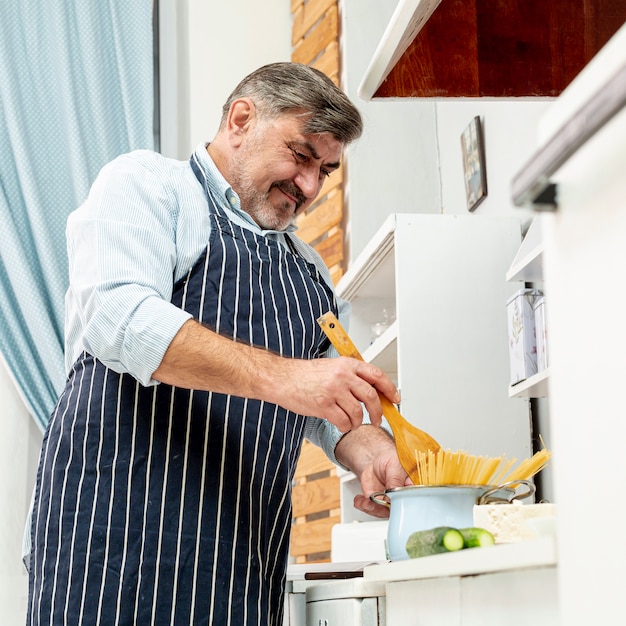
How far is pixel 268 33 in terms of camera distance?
3.90 m

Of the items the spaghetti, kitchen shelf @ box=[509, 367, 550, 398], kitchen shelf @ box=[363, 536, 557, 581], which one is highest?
kitchen shelf @ box=[509, 367, 550, 398]

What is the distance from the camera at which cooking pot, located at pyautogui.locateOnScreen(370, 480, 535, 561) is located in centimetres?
109

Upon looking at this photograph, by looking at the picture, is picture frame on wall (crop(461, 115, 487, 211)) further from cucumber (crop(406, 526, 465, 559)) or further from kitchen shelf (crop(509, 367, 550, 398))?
cucumber (crop(406, 526, 465, 559))

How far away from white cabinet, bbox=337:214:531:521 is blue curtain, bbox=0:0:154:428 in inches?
55.8

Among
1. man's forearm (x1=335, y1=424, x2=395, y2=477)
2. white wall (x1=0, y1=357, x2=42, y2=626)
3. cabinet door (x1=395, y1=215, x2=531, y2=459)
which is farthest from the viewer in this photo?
white wall (x1=0, y1=357, x2=42, y2=626)

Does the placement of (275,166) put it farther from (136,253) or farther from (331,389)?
(331,389)

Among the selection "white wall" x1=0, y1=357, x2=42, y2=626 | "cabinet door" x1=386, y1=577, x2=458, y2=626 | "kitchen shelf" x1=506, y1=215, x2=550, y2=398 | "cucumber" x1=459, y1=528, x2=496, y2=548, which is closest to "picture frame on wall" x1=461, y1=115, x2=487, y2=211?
"kitchen shelf" x1=506, y1=215, x2=550, y2=398

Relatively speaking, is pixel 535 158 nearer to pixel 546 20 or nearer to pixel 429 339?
pixel 546 20

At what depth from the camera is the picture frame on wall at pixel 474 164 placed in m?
2.75

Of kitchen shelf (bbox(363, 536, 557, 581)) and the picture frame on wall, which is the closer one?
kitchen shelf (bbox(363, 536, 557, 581))

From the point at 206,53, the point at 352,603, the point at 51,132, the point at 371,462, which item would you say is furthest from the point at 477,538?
the point at 206,53

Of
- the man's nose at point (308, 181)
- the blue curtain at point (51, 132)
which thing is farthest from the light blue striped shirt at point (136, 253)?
the blue curtain at point (51, 132)

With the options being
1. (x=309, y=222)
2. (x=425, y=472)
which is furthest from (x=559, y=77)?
(x=309, y=222)

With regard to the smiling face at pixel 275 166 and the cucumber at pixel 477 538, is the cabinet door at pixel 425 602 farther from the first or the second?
the smiling face at pixel 275 166
